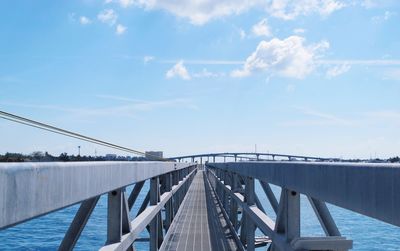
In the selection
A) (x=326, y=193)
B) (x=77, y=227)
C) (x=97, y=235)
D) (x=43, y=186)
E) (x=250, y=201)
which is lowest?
(x=97, y=235)

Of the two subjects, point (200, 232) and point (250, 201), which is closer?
point (250, 201)

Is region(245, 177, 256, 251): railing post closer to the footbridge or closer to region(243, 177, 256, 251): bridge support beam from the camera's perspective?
region(243, 177, 256, 251): bridge support beam

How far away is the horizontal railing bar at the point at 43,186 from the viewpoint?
2.32m

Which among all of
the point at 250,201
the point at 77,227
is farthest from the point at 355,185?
the point at 250,201

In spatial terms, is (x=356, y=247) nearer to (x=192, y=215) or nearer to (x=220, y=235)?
(x=192, y=215)

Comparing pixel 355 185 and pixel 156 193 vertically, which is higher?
pixel 355 185

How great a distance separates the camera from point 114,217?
217 inches

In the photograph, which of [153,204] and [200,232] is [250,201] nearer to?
[153,204]

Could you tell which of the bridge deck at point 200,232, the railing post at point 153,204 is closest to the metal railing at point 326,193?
the railing post at point 153,204

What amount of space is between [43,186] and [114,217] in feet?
9.34

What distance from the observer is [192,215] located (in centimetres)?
2103

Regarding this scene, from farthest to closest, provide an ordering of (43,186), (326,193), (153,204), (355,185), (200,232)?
(200,232), (153,204), (326,193), (355,185), (43,186)

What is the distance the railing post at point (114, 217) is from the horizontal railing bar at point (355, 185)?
6.30 feet

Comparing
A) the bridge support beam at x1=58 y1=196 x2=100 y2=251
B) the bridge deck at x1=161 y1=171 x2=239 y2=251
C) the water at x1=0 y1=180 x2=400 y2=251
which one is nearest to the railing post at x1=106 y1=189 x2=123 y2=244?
the bridge support beam at x1=58 y1=196 x2=100 y2=251
